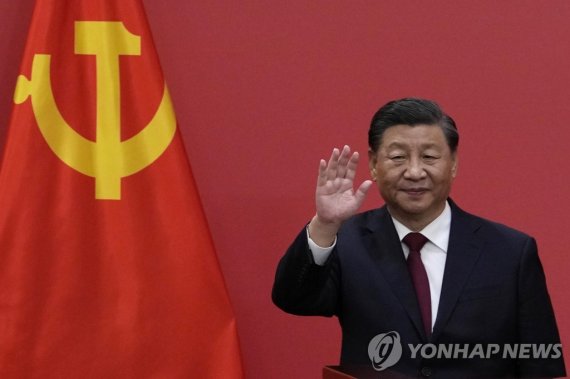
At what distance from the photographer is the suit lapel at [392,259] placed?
188 centimetres

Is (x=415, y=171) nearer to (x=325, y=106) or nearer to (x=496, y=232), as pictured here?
(x=496, y=232)

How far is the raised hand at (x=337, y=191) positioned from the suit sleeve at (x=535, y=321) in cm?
40

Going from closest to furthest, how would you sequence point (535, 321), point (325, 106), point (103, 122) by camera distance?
point (535, 321)
point (103, 122)
point (325, 106)

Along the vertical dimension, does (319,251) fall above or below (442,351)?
above

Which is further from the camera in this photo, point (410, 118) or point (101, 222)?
point (101, 222)

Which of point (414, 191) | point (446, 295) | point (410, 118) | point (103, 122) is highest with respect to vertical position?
point (103, 122)

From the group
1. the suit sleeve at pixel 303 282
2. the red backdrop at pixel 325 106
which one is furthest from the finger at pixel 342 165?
the red backdrop at pixel 325 106

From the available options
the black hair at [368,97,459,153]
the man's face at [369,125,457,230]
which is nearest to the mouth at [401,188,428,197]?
the man's face at [369,125,457,230]

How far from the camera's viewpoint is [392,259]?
1936 mm

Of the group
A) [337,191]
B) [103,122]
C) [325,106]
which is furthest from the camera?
[325,106]

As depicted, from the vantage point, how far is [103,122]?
236 centimetres

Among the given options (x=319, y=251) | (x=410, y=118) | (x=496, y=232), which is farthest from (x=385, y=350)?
(x=410, y=118)

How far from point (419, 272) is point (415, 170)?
200 mm

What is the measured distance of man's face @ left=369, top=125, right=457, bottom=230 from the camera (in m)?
1.94
